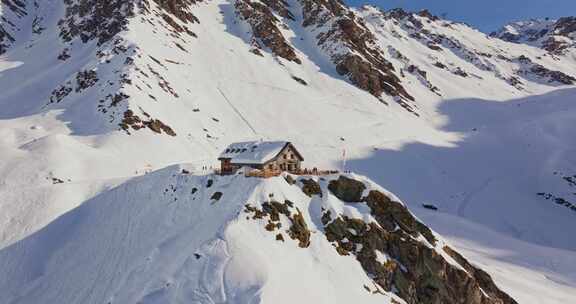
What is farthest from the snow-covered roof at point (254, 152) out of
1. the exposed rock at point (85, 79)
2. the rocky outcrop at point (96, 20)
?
the rocky outcrop at point (96, 20)

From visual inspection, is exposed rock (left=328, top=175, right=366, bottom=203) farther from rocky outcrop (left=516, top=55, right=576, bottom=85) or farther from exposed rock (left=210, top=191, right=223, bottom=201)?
rocky outcrop (left=516, top=55, right=576, bottom=85)

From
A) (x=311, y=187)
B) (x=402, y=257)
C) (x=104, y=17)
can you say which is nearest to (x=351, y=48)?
(x=104, y=17)

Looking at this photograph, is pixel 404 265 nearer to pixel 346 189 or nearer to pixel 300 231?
pixel 346 189

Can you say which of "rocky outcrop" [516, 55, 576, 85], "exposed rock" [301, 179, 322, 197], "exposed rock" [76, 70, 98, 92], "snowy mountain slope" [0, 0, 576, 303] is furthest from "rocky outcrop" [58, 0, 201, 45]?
"rocky outcrop" [516, 55, 576, 85]

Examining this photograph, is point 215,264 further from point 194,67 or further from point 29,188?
point 194,67

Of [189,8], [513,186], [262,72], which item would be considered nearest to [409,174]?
[513,186]

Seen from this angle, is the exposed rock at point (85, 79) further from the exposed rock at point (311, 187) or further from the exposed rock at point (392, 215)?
the exposed rock at point (392, 215)

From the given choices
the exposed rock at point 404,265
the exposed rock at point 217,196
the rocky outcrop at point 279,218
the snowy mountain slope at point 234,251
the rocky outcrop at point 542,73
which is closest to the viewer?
the snowy mountain slope at point 234,251
